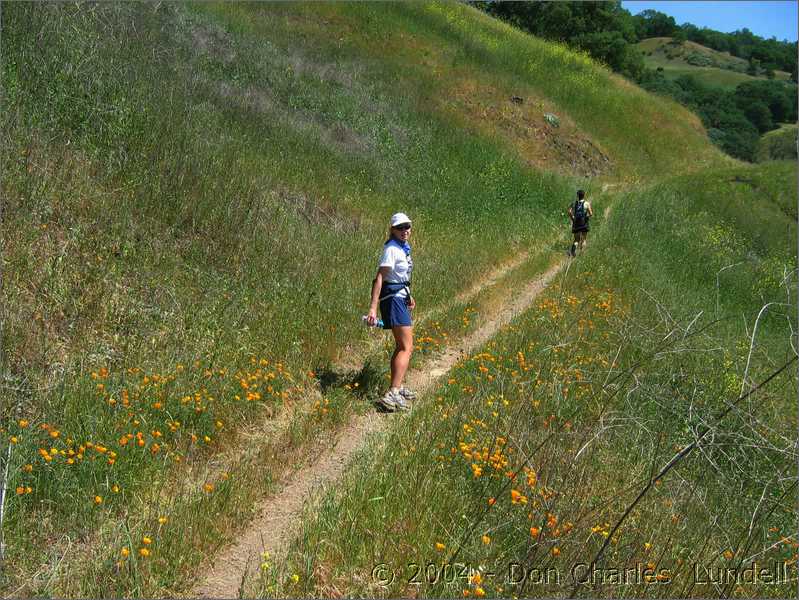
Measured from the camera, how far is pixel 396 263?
22.1ft

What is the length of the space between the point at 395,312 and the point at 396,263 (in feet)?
1.63

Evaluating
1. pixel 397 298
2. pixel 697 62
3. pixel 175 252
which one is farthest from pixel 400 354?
pixel 697 62

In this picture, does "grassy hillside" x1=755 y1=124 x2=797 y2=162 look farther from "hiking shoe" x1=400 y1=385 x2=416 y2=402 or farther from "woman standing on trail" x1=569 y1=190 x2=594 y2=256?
"hiking shoe" x1=400 y1=385 x2=416 y2=402

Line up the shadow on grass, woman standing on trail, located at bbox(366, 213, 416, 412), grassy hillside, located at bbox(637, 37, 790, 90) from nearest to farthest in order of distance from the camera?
1. woman standing on trail, located at bbox(366, 213, 416, 412)
2. the shadow on grass
3. grassy hillside, located at bbox(637, 37, 790, 90)

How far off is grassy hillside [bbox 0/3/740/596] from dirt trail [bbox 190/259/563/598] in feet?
0.54

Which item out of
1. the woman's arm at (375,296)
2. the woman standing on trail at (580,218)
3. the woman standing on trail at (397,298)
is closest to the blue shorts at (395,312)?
the woman standing on trail at (397,298)

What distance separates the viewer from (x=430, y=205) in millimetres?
15656

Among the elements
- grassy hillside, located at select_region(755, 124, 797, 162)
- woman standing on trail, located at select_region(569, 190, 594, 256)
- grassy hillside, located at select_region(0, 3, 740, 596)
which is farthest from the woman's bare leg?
grassy hillside, located at select_region(755, 124, 797, 162)

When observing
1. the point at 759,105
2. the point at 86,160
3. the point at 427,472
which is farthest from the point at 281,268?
the point at 759,105

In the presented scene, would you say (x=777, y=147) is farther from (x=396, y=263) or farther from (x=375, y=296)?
(x=375, y=296)

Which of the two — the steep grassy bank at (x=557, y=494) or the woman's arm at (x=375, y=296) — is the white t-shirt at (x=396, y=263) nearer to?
the woman's arm at (x=375, y=296)

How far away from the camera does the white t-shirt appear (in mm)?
6688

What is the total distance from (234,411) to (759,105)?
321ft

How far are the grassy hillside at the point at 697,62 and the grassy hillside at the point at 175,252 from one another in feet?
310
